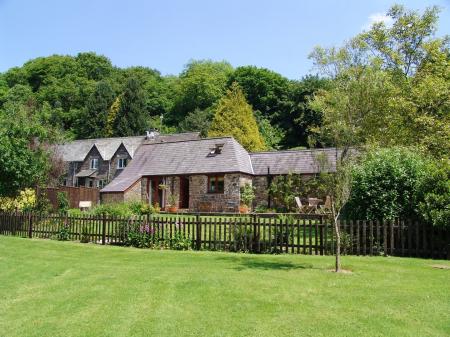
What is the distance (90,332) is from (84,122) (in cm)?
6954

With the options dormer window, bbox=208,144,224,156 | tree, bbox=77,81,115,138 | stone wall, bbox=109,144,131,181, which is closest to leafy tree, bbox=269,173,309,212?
dormer window, bbox=208,144,224,156

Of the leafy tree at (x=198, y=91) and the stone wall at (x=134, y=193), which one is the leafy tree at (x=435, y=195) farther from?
the leafy tree at (x=198, y=91)

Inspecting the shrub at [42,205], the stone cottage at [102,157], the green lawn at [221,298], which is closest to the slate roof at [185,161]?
the shrub at [42,205]

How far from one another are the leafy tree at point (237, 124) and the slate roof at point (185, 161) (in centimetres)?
1269

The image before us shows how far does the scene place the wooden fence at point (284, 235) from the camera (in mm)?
12805

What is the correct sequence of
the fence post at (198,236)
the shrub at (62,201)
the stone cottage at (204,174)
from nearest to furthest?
the fence post at (198,236) → the shrub at (62,201) → the stone cottage at (204,174)

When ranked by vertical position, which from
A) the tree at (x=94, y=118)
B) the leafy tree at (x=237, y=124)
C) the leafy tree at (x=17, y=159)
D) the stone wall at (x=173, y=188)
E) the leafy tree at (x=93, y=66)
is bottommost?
the stone wall at (x=173, y=188)

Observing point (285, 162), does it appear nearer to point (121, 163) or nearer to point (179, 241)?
point (179, 241)

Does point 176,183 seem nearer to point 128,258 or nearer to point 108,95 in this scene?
point 128,258

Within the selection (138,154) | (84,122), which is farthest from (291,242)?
(84,122)

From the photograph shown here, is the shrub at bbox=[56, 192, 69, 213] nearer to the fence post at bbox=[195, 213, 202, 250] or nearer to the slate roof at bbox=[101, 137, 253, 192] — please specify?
the slate roof at bbox=[101, 137, 253, 192]

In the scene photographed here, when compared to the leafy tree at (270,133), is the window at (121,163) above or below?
below

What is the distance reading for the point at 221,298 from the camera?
7.39 m

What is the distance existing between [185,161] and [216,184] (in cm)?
355
